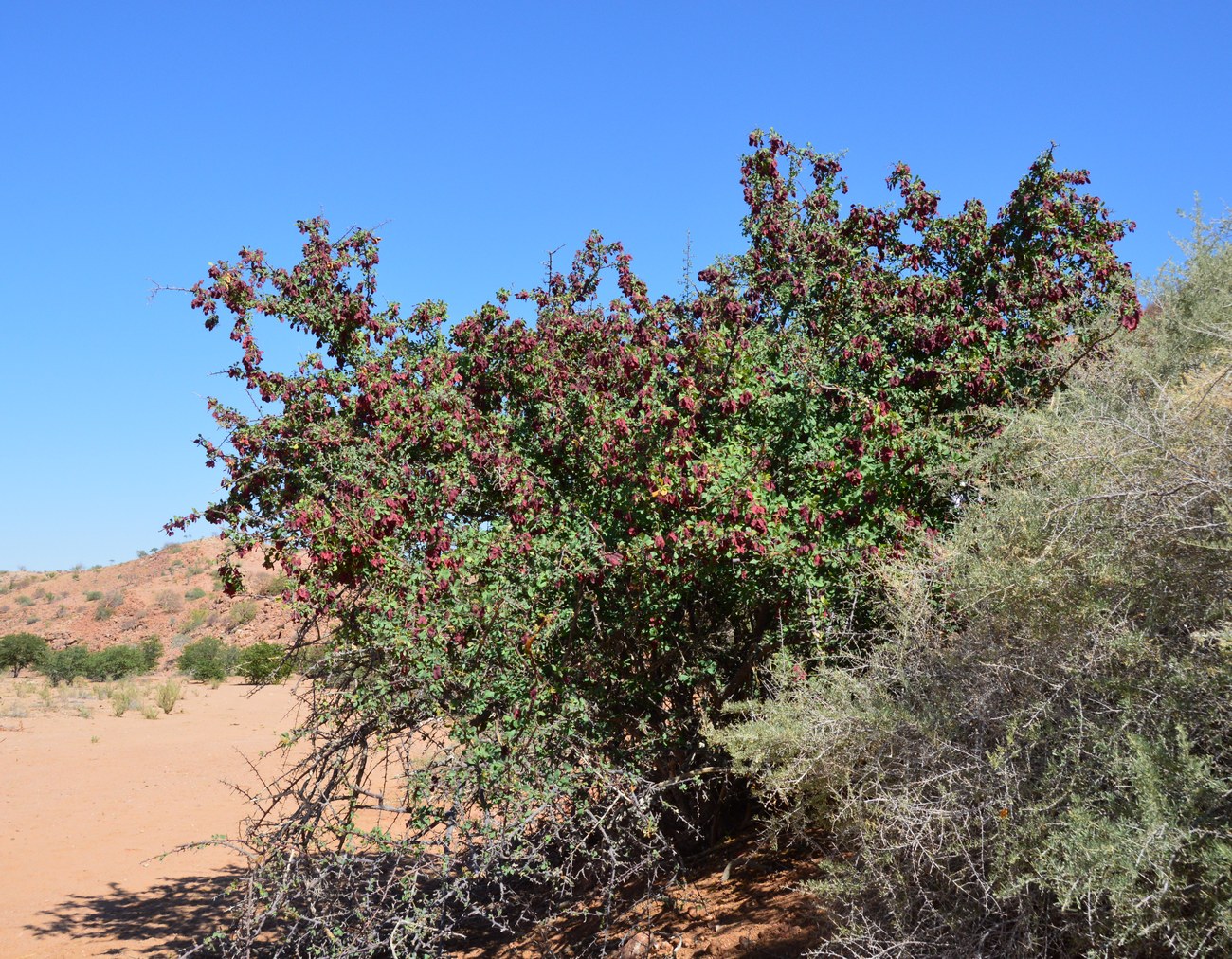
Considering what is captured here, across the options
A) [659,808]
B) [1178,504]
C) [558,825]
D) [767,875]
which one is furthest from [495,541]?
[1178,504]

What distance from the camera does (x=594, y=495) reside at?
7.34m

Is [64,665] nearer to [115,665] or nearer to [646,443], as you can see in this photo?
[115,665]

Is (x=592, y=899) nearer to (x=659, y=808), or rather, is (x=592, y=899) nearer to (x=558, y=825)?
(x=659, y=808)

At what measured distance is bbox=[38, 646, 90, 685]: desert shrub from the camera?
30250mm

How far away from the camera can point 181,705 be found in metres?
26.2

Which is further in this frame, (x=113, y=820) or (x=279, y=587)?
(x=279, y=587)

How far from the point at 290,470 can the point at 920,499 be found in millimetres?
4589

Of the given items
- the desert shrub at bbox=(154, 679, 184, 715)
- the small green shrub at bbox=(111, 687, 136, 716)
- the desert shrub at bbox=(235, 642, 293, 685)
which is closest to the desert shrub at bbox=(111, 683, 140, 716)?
the small green shrub at bbox=(111, 687, 136, 716)

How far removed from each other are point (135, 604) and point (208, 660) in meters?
13.7

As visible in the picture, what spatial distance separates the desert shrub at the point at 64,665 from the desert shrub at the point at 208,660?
281 centimetres

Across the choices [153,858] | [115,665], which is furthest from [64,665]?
[153,858]

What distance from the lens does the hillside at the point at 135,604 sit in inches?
1528

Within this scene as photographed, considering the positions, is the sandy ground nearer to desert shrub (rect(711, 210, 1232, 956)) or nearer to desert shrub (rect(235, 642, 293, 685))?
desert shrub (rect(235, 642, 293, 685))

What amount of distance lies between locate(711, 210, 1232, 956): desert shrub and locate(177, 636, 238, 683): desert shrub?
Answer: 94.0 feet
